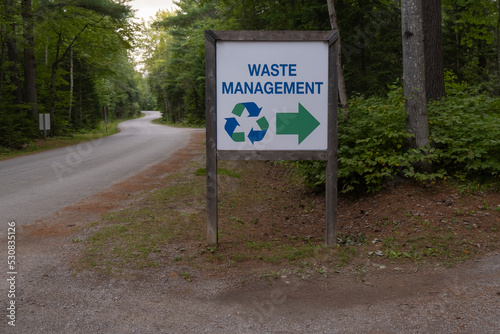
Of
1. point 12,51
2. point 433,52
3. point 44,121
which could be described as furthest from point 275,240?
point 12,51

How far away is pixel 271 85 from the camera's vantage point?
4.86 m

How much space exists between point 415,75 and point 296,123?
2.79 metres

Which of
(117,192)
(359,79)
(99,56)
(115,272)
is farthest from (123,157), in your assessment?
(99,56)

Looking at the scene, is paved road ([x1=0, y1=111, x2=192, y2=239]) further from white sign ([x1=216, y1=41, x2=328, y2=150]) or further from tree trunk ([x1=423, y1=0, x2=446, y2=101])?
tree trunk ([x1=423, y1=0, x2=446, y2=101])

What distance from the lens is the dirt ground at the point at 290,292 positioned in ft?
10.4

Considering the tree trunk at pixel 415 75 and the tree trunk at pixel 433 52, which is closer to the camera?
the tree trunk at pixel 415 75

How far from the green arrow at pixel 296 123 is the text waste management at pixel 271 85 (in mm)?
245

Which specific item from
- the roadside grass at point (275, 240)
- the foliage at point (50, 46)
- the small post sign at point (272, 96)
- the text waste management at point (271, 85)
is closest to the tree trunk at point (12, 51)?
the foliage at point (50, 46)

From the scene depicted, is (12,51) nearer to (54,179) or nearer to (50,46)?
(50,46)

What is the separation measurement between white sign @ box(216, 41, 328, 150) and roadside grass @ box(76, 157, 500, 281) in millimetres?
1357

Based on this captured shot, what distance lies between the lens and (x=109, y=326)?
10.2 feet

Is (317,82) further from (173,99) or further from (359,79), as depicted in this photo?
(173,99)

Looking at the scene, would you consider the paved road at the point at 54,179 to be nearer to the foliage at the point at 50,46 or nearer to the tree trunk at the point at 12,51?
Result: the foliage at the point at 50,46

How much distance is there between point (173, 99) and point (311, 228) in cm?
5870
